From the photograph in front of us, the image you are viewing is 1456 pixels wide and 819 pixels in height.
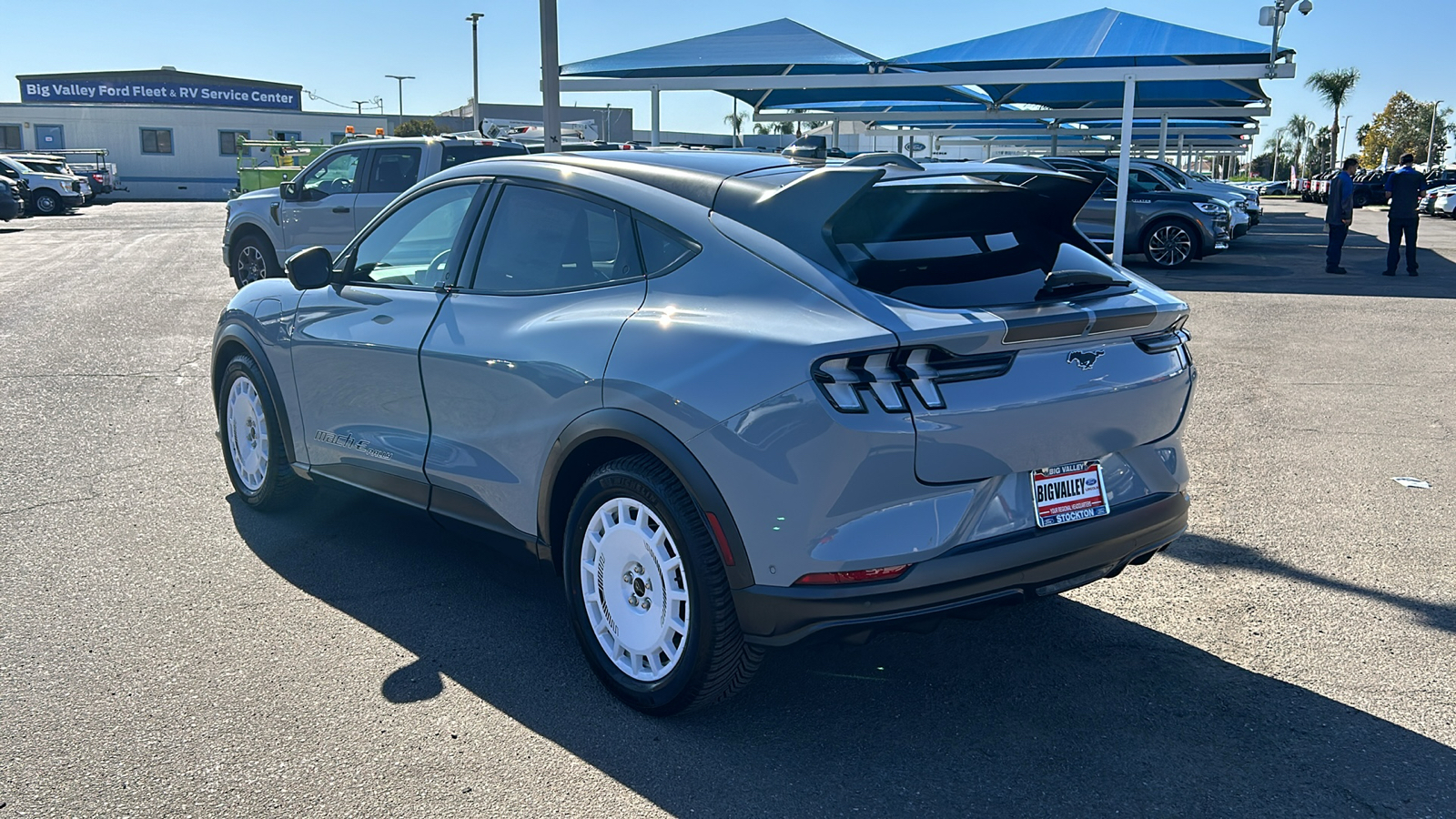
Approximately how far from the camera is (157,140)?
194 ft

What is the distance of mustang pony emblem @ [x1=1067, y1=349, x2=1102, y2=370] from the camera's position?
3311 millimetres

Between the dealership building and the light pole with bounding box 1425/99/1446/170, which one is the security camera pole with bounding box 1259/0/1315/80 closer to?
the dealership building

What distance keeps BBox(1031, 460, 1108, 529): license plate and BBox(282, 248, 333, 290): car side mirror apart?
10.1ft

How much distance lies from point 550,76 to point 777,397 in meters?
10.7

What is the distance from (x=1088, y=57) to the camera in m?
17.1

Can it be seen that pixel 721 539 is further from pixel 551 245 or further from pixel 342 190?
pixel 342 190

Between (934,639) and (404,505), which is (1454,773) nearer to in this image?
(934,639)

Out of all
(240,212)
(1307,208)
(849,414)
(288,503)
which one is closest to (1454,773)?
(849,414)

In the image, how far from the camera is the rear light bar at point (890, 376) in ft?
9.71

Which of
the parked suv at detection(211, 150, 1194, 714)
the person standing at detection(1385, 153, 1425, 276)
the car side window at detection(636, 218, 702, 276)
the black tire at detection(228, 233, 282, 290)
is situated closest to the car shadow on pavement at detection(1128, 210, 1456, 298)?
the person standing at detection(1385, 153, 1425, 276)

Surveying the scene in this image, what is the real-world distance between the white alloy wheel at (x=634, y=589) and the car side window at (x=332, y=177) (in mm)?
11457

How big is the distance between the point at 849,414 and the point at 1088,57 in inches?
626

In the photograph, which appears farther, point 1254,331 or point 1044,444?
point 1254,331

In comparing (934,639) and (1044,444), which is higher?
(1044,444)
